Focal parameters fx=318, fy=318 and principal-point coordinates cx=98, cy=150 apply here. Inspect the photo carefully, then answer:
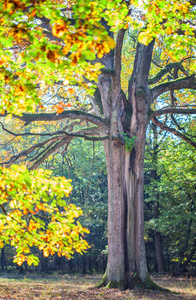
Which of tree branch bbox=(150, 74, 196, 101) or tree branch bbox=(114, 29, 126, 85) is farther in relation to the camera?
tree branch bbox=(150, 74, 196, 101)

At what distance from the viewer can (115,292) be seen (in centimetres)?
804

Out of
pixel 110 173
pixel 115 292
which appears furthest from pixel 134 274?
pixel 110 173

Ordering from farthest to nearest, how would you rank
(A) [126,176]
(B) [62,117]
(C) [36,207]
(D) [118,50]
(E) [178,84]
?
(E) [178,84] < (A) [126,176] < (B) [62,117] < (D) [118,50] < (C) [36,207]

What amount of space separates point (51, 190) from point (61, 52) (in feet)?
4.25

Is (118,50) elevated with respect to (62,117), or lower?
elevated

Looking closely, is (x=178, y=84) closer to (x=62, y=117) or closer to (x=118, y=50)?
(x=118, y=50)

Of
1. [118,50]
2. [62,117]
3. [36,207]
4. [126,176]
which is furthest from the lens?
[126,176]

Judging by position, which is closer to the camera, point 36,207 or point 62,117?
point 36,207

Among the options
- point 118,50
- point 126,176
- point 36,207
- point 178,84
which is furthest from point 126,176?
point 36,207

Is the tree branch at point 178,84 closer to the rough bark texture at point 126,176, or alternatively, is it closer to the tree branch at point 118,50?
the rough bark texture at point 126,176

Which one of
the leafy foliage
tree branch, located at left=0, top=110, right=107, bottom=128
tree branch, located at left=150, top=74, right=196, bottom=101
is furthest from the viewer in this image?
tree branch, located at left=150, top=74, right=196, bottom=101

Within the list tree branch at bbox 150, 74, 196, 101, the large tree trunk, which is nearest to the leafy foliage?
the large tree trunk

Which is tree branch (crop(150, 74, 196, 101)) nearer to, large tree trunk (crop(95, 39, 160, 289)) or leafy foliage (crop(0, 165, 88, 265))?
large tree trunk (crop(95, 39, 160, 289))

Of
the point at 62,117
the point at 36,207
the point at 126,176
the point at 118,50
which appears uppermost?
the point at 118,50
